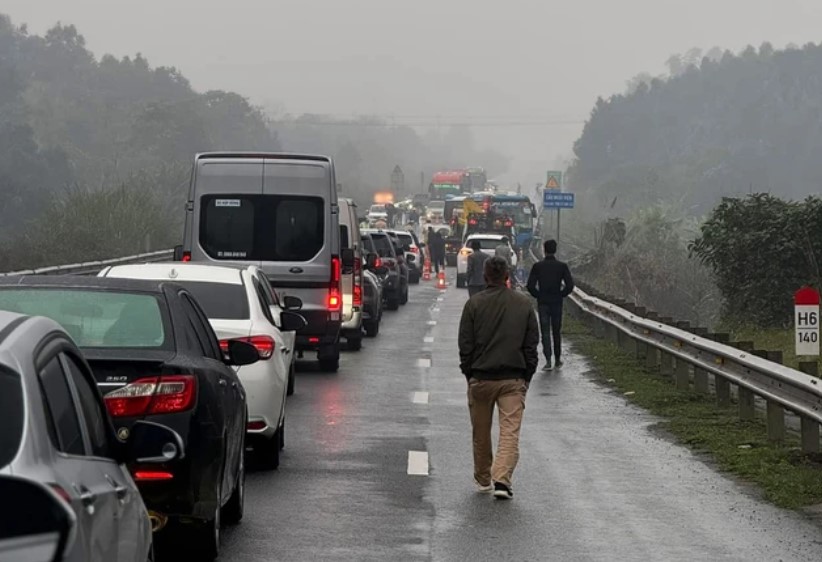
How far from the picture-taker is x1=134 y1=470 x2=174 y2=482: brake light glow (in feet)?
29.0

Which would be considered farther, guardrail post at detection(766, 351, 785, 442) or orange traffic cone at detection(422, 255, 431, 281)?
orange traffic cone at detection(422, 255, 431, 281)

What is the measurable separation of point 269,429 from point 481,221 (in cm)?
6062

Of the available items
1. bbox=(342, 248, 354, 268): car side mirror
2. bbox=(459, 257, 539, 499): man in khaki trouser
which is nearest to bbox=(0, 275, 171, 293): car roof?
bbox=(459, 257, 539, 499): man in khaki trouser

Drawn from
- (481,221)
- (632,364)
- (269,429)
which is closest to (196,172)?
(632,364)

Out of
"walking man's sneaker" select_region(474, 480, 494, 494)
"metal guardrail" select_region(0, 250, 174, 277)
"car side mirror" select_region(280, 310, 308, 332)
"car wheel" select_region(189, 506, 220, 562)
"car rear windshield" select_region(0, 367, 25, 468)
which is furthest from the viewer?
"metal guardrail" select_region(0, 250, 174, 277)

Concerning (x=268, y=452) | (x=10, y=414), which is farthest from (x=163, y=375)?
(x=268, y=452)

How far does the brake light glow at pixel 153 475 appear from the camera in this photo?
8.84 metres

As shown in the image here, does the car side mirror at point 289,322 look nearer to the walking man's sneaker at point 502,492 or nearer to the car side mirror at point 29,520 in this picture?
the walking man's sneaker at point 502,492

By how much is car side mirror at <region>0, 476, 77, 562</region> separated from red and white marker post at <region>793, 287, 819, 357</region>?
1547cm

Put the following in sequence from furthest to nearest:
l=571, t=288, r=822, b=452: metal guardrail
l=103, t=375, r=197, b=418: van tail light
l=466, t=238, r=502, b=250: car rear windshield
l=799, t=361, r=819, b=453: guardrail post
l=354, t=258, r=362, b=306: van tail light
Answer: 1. l=466, t=238, r=502, b=250: car rear windshield
2. l=354, t=258, r=362, b=306: van tail light
3. l=799, t=361, r=819, b=453: guardrail post
4. l=571, t=288, r=822, b=452: metal guardrail
5. l=103, t=375, r=197, b=418: van tail light

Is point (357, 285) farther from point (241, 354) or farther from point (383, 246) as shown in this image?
point (241, 354)

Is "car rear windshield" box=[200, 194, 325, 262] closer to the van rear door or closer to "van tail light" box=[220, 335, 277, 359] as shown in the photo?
the van rear door

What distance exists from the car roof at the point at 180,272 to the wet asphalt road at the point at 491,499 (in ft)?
4.66

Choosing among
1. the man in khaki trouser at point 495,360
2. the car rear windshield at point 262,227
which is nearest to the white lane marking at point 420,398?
the car rear windshield at point 262,227
